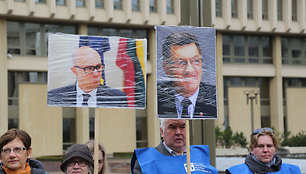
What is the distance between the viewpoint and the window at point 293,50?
43438 mm

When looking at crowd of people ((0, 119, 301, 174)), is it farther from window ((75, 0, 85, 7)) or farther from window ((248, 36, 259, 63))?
window ((248, 36, 259, 63))

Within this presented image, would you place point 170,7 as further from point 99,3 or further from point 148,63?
point 99,3

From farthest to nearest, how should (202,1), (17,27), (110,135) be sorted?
(110,135) < (17,27) < (202,1)

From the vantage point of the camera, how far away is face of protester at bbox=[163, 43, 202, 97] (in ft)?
16.6

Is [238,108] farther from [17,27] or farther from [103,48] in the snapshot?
[103,48]

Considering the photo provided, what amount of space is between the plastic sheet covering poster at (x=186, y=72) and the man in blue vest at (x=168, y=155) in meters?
0.14

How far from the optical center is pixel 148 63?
3775 centimetres

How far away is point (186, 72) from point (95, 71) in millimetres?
898

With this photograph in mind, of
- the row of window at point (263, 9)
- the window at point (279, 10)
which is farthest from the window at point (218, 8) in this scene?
the window at point (279, 10)

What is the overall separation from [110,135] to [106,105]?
34.3 m

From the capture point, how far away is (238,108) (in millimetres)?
42000

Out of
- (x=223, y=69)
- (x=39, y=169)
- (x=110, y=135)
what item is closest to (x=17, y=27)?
(x=110, y=135)

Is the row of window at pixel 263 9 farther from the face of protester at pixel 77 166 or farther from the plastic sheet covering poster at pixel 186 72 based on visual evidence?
the face of protester at pixel 77 166

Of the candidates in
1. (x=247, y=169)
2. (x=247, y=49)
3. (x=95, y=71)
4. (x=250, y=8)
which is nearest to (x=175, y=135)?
(x=247, y=169)
